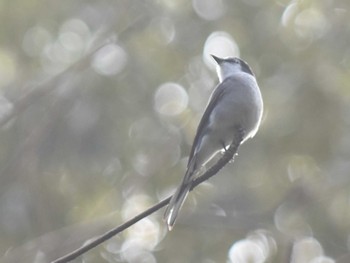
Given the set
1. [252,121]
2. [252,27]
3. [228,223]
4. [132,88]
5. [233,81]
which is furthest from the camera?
[132,88]

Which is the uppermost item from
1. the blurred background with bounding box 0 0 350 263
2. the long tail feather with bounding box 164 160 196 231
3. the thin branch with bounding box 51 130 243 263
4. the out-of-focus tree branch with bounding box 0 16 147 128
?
the thin branch with bounding box 51 130 243 263

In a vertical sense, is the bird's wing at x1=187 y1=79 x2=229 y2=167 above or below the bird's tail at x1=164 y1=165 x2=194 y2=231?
below

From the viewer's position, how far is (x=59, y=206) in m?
10.1

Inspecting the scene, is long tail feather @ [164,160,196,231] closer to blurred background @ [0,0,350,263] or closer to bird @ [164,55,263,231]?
bird @ [164,55,263,231]

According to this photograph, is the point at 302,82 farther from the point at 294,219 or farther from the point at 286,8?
the point at 294,219

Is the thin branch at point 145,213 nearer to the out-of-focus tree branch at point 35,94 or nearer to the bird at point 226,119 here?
the bird at point 226,119

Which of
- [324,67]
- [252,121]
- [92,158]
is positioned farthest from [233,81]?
→ [92,158]

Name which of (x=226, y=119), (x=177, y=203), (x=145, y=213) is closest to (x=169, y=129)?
(x=226, y=119)

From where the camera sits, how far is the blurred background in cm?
981

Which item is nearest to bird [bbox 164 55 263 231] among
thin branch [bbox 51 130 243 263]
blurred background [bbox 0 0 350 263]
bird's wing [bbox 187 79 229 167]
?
bird's wing [bbox 187 79 229 167]

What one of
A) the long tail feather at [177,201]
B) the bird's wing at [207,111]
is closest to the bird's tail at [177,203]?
the long tail feather at [177,201]

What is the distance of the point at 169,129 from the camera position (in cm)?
1116

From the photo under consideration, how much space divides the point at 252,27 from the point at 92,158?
258cm

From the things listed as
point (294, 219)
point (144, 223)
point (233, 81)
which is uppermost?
point (233, 81)
